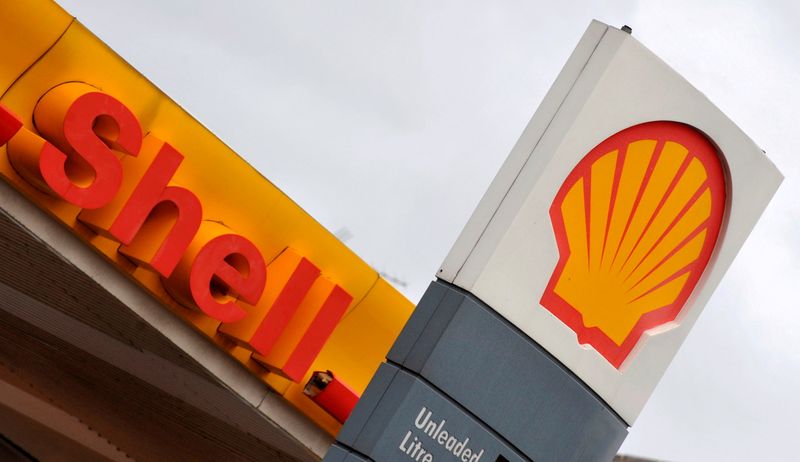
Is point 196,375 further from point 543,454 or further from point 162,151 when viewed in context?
point 543,454

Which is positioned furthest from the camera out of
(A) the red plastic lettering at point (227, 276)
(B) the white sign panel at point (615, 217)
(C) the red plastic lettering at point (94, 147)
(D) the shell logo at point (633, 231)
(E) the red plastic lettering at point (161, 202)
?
(A) the red plastic lettering at point (227, 276)

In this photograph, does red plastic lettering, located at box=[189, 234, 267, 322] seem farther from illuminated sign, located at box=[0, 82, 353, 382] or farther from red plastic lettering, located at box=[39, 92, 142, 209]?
red plastic lettering, located at box=[39, 92, 142, 209]

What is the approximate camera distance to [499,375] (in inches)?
413

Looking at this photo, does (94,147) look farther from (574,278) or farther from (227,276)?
(574,278)

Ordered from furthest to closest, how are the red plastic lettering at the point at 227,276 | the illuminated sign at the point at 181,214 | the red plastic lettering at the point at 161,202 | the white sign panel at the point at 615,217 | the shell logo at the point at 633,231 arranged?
the red plastic lettering at the point at 227,276
the red plastic lettering at the point at 161,202
the illuminated sign at the point at 181,214
the shell logo at the point at 633,231
the white sign panel at the point at 615,217

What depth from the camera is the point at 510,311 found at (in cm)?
1052

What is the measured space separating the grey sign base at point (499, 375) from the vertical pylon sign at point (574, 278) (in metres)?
0.01

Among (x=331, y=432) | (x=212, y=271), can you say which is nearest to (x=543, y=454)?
(x=212, y=271)

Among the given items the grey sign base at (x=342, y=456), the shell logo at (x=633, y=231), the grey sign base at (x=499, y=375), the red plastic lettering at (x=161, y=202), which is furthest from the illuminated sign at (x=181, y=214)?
the shell logo at (x=633, y=231)

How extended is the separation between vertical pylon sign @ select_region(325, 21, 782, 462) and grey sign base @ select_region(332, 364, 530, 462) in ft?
0.04

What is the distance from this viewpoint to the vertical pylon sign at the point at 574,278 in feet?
33.6

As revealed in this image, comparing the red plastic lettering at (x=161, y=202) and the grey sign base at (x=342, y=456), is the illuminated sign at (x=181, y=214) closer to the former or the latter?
the red plastic lettering at (x=161, y=202)

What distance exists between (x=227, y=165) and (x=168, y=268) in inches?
63.9

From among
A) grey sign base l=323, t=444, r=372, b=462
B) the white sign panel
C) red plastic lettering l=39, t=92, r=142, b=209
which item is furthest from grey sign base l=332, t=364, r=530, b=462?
red plastic lettering l=39, t=92, r=142, b=209
